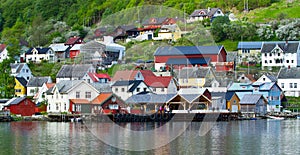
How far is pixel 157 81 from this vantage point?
49.6 m

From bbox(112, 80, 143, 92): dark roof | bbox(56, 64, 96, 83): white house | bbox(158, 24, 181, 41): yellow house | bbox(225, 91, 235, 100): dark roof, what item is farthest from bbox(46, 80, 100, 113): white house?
bbox(158, 24, 181, 41): yellow house

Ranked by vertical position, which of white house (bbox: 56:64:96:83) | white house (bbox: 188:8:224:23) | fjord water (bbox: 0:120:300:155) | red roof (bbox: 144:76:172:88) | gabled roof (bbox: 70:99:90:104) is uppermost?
white house (bbox: 188:8:224:23)

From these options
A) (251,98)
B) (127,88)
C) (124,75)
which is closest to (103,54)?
(124,75)

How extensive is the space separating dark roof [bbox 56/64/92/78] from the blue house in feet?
43.2

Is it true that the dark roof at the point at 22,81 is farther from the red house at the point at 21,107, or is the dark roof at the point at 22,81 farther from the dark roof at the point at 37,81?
the red house at the point at 21,107

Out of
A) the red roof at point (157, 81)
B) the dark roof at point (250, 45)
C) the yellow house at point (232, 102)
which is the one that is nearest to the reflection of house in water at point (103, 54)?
the red roof at point (157, 81)

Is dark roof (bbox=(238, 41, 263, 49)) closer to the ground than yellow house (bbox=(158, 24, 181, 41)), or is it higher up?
closer to the ground

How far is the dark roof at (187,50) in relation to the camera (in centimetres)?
5597

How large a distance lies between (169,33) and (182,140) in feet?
127

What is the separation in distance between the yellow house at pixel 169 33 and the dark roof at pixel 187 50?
6.97 metres

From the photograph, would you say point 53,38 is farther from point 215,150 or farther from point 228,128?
point 215,150

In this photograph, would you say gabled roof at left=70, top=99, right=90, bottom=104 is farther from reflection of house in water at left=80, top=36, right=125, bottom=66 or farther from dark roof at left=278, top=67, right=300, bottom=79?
dark roof at left=278, top=67, right=300, bottom=79

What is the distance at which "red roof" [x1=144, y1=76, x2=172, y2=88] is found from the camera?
4878cm

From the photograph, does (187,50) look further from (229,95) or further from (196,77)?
(229,95)
